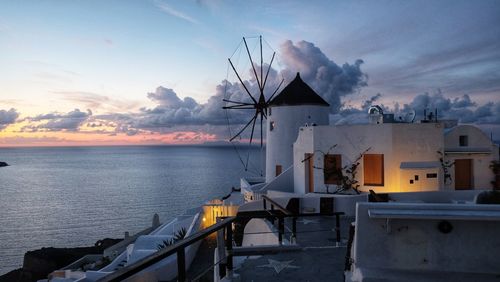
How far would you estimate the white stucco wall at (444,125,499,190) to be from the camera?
20.6 m

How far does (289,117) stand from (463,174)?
14602 millimetres

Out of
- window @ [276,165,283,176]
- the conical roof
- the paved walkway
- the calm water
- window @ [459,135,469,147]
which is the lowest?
the calm water

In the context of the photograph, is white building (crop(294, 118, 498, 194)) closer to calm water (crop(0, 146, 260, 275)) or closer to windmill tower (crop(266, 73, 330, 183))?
windmill tower (crop(266, 73, 330, 183))

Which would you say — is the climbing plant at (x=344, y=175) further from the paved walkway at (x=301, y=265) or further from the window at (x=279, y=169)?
the window at (x=279, y=169)

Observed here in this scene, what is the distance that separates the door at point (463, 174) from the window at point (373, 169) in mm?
4279

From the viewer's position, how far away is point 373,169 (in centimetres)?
2080

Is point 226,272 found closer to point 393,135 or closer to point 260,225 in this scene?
point 260,225

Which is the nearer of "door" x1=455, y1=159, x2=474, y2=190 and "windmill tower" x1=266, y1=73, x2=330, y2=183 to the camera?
"door" x1=455, y1=159, x2=474, y2=190

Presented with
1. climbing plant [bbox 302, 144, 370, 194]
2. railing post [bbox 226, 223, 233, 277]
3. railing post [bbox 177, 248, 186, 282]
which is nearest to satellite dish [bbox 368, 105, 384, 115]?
climbing plant [bbox 302, 144, 370, 194]

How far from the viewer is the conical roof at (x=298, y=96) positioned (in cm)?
3243

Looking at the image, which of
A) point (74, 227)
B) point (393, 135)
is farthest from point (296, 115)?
point (74, 227)

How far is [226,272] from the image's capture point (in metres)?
6.58

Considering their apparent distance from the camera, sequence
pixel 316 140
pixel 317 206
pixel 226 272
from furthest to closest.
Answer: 1. pixel 316 140
2. pixel 317 206
3. pixel 226 272

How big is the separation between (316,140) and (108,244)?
101ft
